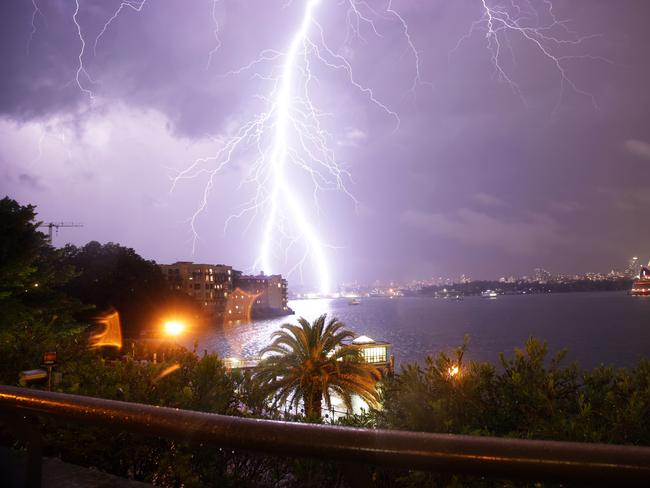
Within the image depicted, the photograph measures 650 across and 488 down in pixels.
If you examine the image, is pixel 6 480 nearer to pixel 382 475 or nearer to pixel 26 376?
pixel 382 475

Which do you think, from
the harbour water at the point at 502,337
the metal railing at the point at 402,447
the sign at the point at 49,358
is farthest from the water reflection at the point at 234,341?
the metal railing at the point at 402,447

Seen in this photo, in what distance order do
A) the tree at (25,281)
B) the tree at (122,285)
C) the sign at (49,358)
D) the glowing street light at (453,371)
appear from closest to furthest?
the glowing street light at (453,371), the sign at (49,358), the tree at (25,281), the tree at (122,285)

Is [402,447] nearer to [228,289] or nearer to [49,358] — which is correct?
[49,358]

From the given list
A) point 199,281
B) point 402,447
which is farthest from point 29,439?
point 199,281

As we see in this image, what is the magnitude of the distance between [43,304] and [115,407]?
21.1 meters

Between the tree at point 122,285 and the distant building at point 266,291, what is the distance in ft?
216

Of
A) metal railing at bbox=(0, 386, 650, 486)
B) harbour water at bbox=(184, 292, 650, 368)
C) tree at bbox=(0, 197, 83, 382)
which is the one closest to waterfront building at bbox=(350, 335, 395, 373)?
harbour water at bbox=(184, 292, 650, 368)

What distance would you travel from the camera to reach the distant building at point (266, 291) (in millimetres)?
149500

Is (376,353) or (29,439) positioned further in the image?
(376,353)

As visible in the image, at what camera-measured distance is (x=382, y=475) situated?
12.2ft

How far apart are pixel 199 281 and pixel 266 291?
1393 inches

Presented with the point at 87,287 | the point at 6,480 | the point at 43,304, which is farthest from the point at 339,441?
the point at 87,287

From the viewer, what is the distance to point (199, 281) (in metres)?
125

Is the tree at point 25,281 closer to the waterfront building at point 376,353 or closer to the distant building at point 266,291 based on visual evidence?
the waterfront building at point 376,353
